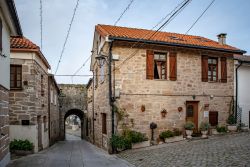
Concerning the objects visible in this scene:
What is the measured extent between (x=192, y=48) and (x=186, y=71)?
4.15ft

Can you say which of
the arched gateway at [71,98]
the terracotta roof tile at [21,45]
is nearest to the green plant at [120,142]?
the terracotta roof tile at [21,45]

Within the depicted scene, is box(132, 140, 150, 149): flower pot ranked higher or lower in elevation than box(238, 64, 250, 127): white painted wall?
lower

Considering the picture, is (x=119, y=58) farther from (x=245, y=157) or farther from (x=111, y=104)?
(x=245, y=157)

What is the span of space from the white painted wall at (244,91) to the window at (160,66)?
5057mm

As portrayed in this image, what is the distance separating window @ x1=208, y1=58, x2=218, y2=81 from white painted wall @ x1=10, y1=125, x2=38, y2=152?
9.74 m

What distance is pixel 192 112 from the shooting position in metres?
15.0

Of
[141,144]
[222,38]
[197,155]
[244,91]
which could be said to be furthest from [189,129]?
[222,38]

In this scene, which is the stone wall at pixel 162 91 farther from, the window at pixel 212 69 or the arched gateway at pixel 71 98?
the arched gateway at pixel 71 98

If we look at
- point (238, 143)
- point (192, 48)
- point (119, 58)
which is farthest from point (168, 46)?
point (238, 143)

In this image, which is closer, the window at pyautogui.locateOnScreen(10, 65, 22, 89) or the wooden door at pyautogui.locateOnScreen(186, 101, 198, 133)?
the window at pyautogui.locateOnScreen(10, 65, 22, 89)

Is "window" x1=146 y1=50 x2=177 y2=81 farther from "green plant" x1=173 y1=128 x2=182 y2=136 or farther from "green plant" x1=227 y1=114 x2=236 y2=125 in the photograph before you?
"green plant" x1=227 y1=114 x2=236 y2=125

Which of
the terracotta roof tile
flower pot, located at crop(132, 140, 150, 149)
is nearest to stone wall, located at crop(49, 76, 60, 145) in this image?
the terracotta roof tile

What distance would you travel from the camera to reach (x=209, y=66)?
15602 mm

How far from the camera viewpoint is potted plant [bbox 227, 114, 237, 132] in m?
15.3
